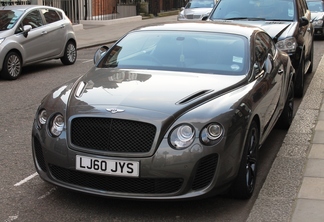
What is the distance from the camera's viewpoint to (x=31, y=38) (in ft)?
43.1

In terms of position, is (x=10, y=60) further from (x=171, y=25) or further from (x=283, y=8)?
(x=171, y=25)

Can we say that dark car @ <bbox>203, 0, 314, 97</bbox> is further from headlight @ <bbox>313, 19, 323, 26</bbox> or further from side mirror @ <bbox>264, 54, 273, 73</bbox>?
headlight @ <bbox>313, 19, 323, 26</bbox>

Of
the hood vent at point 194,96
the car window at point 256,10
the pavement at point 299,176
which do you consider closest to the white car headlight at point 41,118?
the hood vent at point 194,96

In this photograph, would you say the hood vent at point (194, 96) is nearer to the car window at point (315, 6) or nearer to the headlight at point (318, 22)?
the headlight at point (318, 22)

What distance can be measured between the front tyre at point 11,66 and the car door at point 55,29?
1450 mm

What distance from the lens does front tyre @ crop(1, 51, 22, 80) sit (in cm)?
1212

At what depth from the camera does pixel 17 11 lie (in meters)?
13.3

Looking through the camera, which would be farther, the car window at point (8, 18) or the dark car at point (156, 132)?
the car window at point (8, 18)

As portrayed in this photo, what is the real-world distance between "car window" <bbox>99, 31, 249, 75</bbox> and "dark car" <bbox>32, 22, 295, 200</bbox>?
0.12ft

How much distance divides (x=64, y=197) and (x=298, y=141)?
3.12 m

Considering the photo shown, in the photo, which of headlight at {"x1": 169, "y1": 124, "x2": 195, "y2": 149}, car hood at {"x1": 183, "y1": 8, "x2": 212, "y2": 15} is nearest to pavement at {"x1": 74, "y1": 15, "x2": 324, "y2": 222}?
headlight at {"x1": 169, "y1": 124, "x2": 195, "y2": 149}

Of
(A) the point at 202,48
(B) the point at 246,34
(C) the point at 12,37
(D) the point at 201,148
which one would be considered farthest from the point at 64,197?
(C) the point at 12,37

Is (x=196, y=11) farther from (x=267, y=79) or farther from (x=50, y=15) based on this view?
(x=267, y=79)

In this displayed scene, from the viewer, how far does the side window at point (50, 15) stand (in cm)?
1409
